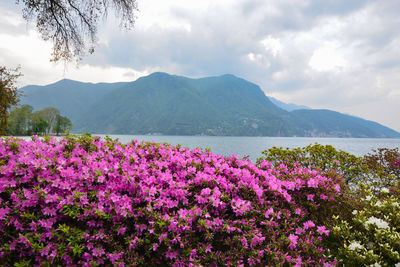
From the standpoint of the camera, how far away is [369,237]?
3.78 m

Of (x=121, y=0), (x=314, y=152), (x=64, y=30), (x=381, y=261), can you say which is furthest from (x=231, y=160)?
(x=64, y=30)

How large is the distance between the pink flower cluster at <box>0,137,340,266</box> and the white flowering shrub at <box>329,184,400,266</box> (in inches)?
11.7

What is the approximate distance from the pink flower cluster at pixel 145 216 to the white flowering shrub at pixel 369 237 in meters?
0.30

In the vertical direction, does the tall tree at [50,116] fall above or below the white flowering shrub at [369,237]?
above

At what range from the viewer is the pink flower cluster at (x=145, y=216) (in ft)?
9.53

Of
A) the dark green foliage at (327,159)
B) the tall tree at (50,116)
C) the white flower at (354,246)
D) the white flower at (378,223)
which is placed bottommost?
the white flower at (354,246)

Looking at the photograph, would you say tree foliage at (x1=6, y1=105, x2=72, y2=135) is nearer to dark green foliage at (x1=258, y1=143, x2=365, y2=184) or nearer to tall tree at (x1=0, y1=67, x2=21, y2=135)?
tall tree at (x1=0, y1=67, x2=21, y2=135)

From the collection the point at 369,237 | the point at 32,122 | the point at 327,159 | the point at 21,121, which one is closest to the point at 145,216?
the point at 369,237

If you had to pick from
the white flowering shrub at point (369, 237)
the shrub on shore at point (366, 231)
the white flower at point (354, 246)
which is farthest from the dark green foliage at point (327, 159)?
the white flower at point (354, 246)

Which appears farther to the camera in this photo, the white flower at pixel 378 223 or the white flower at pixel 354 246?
the white flower at pixel 378 223

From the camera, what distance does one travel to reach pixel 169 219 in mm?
2992

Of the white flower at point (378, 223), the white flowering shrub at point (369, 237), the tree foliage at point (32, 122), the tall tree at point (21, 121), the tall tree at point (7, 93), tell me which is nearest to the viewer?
the white flowering shrub at point (369, 237)

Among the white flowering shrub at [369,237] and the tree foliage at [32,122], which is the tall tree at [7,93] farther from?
the tree foliage at [32,122]

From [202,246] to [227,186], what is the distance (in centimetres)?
109
